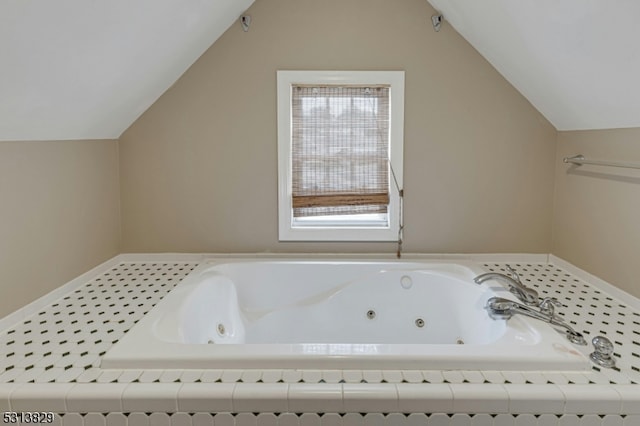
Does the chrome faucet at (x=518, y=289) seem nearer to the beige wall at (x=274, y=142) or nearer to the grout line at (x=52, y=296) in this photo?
the beige wall at (x=274, y=142)

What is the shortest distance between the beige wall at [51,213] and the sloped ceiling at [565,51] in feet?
7.14

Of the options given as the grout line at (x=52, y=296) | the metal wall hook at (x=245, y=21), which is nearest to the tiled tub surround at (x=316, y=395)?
the grout line at (x=52, y=296)

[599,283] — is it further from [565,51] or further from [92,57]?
[92,57]

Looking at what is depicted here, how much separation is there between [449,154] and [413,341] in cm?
115

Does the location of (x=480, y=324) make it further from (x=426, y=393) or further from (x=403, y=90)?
(x=403, y=90)

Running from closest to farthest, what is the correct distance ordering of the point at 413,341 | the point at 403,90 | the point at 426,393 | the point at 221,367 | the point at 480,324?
the point at 426,393 → the point at 221,367 → the point at 480,324 → the point at 413,341 → the point at 403,90

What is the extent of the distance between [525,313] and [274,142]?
1664 mm

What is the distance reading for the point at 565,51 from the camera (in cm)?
182

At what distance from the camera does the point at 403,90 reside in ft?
8.32

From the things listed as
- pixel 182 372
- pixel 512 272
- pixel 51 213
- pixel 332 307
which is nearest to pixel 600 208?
pixel 512 272

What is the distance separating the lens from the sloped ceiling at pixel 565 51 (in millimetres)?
1519

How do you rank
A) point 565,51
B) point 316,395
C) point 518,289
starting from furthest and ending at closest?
point 518,289 → point 565,51 → point 316,395

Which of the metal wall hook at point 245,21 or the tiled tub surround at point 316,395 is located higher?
the metal wall hook at point 245,21

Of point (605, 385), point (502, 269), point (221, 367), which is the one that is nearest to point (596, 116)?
point (502, 269)
